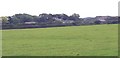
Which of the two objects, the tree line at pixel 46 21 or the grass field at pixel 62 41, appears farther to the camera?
the tree line at pixel 46 21

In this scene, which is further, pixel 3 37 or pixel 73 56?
pixel 3 37

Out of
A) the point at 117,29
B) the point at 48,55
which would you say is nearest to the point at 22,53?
the point at 48,55

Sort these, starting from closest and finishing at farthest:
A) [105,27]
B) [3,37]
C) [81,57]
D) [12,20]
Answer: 1. [81,57]
2. [3,37]
3. [12,20]
4. [105,27]

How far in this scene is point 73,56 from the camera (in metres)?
12.1

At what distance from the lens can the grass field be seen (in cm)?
1322

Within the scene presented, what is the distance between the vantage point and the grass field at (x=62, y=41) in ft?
43.4

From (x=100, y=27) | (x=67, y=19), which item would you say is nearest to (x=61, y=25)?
(x=67, y=19)

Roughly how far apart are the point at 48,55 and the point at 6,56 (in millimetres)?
1928

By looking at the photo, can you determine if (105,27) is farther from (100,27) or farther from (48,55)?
(48,55)

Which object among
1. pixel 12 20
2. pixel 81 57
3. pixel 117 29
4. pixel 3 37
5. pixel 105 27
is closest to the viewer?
pixel 81 57

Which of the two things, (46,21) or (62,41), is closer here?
(62,41)

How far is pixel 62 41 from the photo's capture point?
17953 mm

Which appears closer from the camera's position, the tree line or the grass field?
the grass field

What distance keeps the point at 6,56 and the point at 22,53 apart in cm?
83
